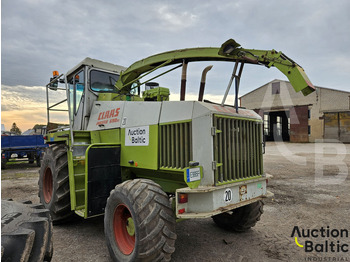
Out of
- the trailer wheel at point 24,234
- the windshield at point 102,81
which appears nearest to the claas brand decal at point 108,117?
the windshield at point 102,81

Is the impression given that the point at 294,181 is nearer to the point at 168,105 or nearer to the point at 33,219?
the point at 168,105

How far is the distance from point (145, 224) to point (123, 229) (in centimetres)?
79

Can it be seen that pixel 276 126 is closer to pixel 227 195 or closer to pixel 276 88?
pixel 276 88

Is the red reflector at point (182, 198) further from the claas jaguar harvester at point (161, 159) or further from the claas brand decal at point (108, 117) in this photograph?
the claas brand decal at point (108, 117)

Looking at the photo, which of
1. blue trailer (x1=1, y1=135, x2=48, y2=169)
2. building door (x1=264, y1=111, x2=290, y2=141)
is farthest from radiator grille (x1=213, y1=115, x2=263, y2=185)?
building door (x1=264, y1=111, x2=290, y2=141)

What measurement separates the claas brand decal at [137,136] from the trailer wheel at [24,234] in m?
1.64

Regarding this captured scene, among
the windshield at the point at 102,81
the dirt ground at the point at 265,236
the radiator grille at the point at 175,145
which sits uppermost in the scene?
the windshield at the point at 102,81

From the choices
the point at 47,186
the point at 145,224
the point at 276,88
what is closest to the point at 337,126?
the point at 276,88

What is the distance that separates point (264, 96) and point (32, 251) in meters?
30.9

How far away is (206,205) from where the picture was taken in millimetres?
3162

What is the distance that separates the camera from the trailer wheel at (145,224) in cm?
292

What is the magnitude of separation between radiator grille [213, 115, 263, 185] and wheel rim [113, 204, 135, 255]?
Result: 1.34 meters

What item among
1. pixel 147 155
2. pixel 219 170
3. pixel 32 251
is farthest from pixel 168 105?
pixel 32 251

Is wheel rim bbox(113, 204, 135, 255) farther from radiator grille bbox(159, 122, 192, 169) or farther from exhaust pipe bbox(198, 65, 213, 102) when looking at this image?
exhaust pipe bbox(198, 65, 213, 102)
